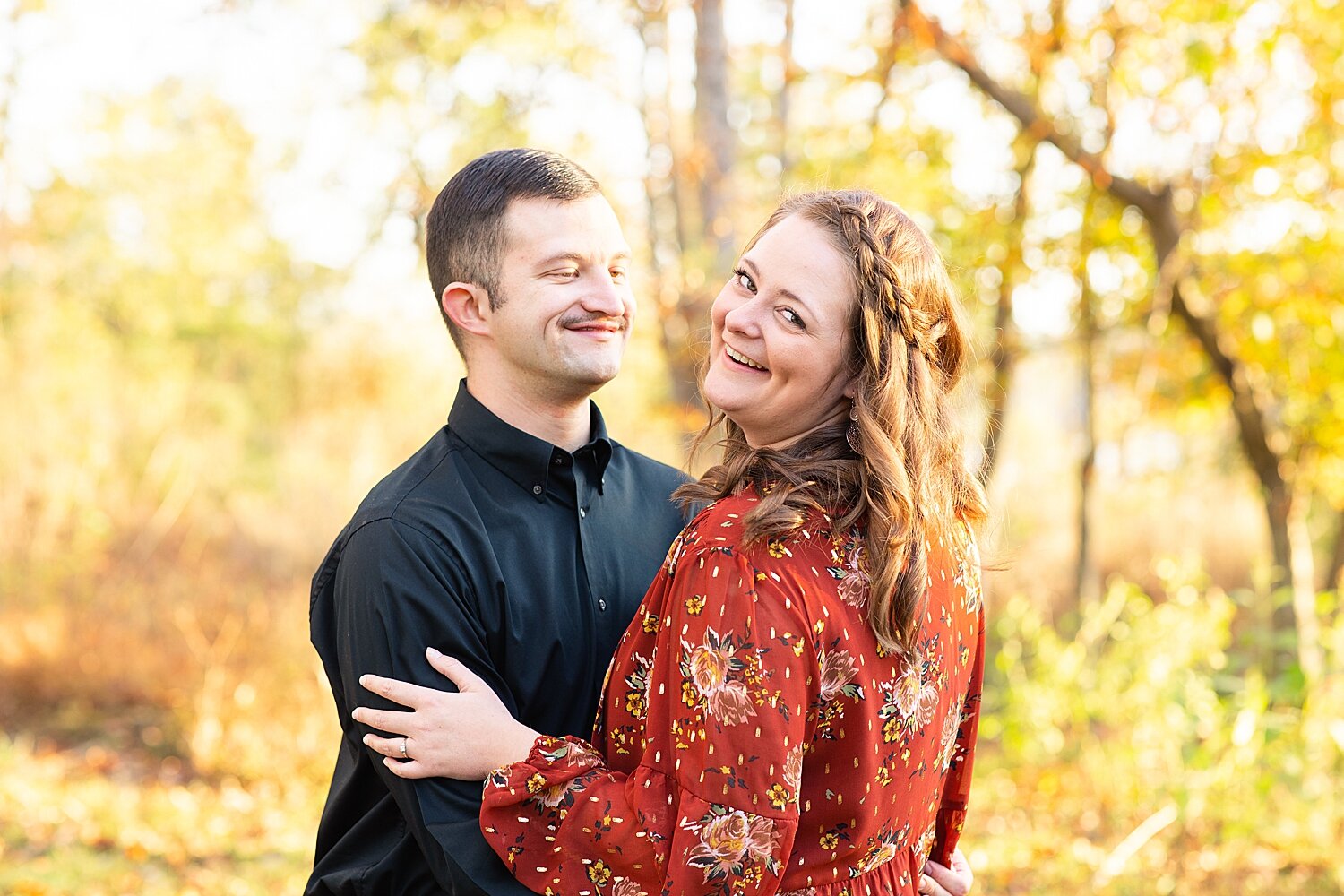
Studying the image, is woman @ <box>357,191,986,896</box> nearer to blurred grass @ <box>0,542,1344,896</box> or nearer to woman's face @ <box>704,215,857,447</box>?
woman's face @ <box>704,215,857,447</box>

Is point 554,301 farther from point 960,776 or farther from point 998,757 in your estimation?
point 998,757

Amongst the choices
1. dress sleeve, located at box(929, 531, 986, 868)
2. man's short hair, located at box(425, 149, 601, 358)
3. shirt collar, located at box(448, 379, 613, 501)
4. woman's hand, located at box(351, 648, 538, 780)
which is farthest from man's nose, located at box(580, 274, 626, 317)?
dress sleeve, located at box(929, 531, 986, 868)

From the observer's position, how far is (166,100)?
16703 millimetres

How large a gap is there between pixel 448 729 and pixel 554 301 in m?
0.88

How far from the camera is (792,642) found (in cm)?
172

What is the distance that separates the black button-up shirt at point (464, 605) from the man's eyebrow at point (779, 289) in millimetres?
646

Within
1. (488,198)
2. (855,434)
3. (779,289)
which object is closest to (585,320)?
(488,198)

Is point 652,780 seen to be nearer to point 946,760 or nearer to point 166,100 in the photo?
point 946,760

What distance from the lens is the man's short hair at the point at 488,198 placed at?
2.45 meters

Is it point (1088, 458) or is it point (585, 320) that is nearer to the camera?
point (585, 320)

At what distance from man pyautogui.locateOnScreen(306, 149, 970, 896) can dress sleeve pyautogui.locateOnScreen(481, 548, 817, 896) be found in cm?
37

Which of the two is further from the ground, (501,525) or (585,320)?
(585,320)

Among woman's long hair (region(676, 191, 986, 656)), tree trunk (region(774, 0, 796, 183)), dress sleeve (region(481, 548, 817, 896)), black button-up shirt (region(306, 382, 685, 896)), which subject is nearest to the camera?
dress sleeve (region(481, 548, 817, 896))

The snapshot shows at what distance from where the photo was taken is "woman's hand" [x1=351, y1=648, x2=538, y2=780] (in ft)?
6.66
